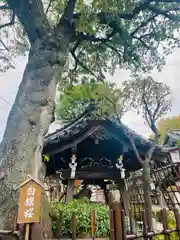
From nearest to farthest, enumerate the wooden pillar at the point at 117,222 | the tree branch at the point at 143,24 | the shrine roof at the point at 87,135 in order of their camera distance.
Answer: the wooden pillar at the point at 117,222, the shrine roof at the point at 87,135, the tree branch at the point at 143,24

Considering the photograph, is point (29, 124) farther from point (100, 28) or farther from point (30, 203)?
point (100, 28)

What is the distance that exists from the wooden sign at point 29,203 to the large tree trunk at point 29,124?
83 centimetres

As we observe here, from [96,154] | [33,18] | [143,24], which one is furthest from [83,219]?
[143,24]

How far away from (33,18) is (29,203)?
179 inches

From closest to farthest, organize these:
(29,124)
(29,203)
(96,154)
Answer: (29,203), (29,124), (96,154)

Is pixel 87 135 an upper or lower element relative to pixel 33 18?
lower

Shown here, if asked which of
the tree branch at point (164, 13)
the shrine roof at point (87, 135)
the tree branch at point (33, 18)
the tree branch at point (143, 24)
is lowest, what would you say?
the shrine roof at point (87, 135)

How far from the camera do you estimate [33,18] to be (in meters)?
5.38

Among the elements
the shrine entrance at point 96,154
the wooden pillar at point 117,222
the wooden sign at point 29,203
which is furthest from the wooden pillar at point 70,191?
the wooden pillar at point 117,222

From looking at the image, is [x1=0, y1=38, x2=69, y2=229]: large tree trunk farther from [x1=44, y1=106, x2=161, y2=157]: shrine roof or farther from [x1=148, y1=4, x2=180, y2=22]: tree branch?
[x1=148, y1=4, x2=180, y2=22]: tree branch

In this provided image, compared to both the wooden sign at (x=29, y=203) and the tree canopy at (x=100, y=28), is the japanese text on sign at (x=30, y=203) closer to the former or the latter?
the wooden sign at (x=29, y=203)

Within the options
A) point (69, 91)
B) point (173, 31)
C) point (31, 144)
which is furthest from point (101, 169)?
point (173, 31)

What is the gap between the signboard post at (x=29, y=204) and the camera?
8.88ft

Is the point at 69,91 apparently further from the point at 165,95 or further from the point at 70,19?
the point at 165,95
